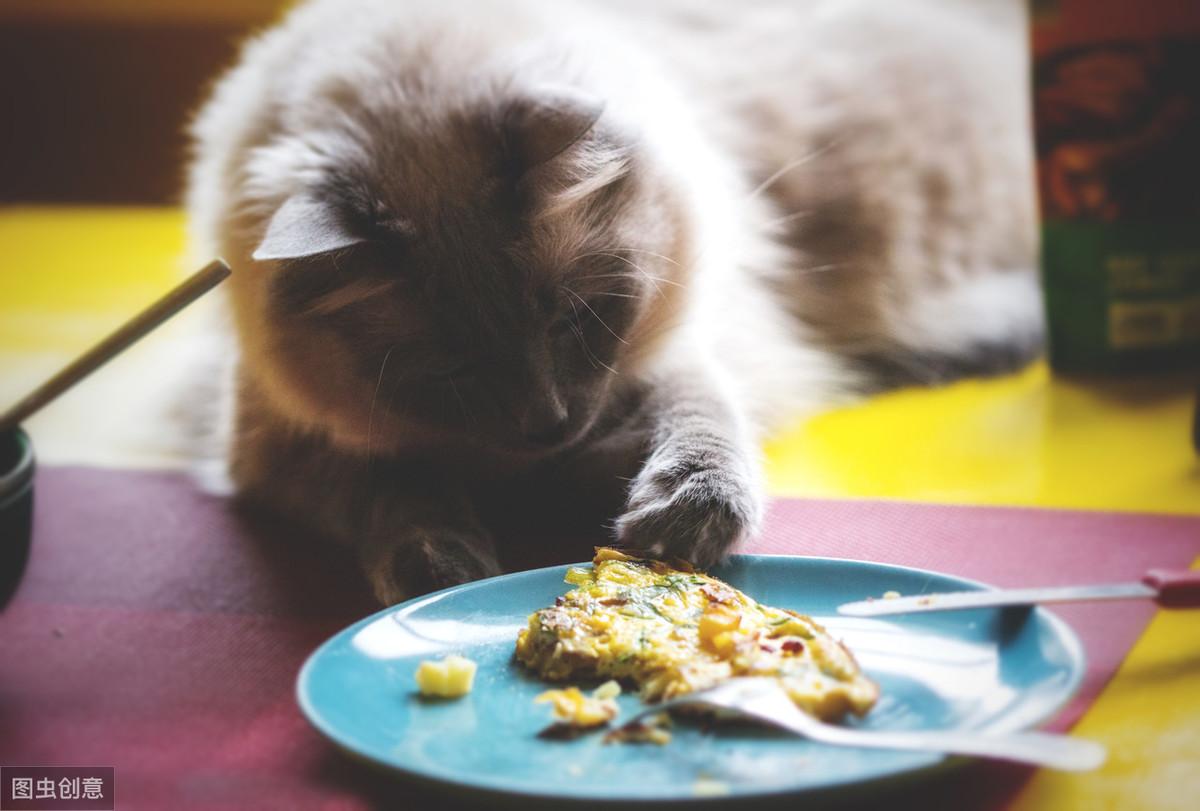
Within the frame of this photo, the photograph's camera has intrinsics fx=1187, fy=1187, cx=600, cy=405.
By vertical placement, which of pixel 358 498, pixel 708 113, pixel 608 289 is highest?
pixel 708 113

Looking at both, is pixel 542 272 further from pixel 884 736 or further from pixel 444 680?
pixel 884 736

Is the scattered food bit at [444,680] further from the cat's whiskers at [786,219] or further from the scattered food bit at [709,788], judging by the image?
the cat's whiskers at [786,219]

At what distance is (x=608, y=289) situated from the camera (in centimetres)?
136

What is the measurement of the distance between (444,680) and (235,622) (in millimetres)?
383

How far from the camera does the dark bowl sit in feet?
3.67

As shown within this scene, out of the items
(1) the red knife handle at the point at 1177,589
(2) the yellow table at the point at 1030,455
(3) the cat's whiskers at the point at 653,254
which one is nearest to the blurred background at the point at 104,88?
(2) the yellow table at the point at 1030,455

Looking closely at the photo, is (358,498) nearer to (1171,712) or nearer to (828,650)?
(828,650)

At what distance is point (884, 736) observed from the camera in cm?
→ 80

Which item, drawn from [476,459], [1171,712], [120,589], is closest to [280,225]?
[476,459]

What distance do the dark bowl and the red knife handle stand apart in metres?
1.02

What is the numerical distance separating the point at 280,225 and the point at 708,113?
0.90m

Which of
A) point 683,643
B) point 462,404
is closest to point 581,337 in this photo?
point 462,404

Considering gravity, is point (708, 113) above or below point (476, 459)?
above

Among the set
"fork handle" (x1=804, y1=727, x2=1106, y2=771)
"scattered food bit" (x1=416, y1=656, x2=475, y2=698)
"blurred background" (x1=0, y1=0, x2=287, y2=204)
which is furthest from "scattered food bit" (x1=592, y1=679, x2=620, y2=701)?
"blurred background" (x1=0, y1=0, x2=287, y2=204)
